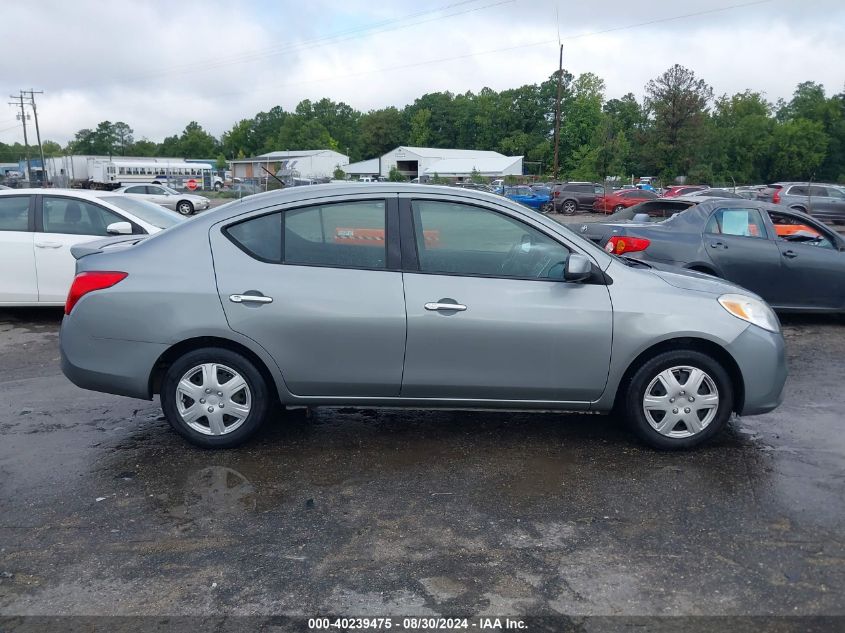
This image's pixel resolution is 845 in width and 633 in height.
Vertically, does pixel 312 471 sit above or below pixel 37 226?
below

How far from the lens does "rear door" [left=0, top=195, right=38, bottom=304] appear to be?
28.1 ft

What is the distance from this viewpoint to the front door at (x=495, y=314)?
4.53m

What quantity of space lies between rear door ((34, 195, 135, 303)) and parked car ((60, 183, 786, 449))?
14.2 feet

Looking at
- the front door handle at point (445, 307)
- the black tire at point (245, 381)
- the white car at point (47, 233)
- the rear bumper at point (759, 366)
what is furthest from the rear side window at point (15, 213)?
the rear bumper at point (759, 366)

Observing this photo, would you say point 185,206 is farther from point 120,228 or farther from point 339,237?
point 339,237

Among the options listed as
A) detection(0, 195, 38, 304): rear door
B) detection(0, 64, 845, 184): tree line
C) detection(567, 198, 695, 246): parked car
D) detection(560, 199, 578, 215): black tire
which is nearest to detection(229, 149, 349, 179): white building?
detection(0, 64, 845, 184): tree line

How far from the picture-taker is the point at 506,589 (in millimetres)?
3229

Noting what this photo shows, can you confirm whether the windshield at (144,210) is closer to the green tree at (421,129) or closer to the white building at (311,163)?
the white building at (311,163)

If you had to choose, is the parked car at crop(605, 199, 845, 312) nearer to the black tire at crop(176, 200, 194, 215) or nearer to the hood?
the hood

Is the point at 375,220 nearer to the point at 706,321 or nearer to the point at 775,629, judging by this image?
the point at 706,321

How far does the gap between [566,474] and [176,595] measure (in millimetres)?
2320

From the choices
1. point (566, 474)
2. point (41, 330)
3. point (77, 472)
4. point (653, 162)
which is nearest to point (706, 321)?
point (566, 474)

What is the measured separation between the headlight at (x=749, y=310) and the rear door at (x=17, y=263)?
748 centimetres

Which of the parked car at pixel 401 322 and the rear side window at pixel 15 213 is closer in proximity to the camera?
the parked car at pixel 401 322
